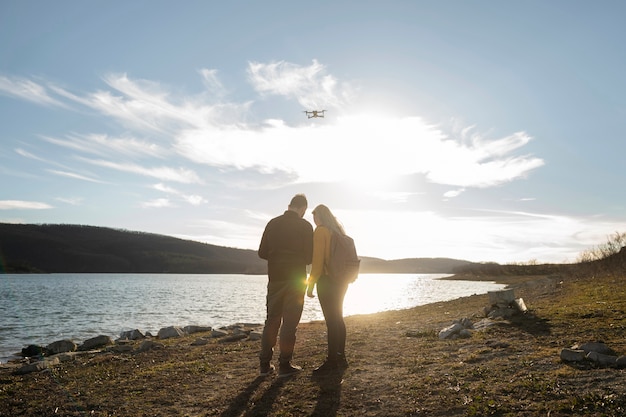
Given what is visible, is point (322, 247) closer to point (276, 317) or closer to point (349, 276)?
point (349, 276)

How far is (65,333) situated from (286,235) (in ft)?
75.1

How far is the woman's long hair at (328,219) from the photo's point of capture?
857cm

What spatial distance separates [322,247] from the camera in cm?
841

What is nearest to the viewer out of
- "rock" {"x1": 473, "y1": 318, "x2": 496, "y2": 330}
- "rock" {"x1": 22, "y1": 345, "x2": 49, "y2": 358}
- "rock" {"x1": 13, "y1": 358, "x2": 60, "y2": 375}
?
"rock" {"x1": 13, "y1": 358, "x2": 60, "y2": 375}

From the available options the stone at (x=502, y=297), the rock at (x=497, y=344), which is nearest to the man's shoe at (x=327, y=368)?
the rock at (x=497, y=344)

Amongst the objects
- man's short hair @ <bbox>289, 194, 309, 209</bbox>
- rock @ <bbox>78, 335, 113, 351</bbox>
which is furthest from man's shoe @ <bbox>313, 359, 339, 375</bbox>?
rock @ <bbox>78, 335, 113, 351</bbox>

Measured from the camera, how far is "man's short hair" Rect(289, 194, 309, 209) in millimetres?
8750

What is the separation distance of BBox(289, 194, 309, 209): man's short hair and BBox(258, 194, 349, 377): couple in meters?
0.15

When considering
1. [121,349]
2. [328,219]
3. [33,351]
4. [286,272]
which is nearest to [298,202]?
[328,219]

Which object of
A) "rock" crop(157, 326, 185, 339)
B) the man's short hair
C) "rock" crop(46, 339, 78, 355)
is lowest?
"rock" crop(46, 339, 78, 355)

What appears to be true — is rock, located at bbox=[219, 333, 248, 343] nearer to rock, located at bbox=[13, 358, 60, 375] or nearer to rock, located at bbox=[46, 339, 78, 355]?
rock, located at bbox=[13, 358, 60, 375]

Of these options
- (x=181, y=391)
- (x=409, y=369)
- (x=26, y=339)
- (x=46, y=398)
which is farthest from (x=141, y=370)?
(x=26, y=339)

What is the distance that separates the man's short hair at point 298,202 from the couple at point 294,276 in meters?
0.15

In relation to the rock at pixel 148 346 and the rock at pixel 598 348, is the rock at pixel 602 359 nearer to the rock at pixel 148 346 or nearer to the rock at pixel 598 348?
the rock at pixel 598 348
